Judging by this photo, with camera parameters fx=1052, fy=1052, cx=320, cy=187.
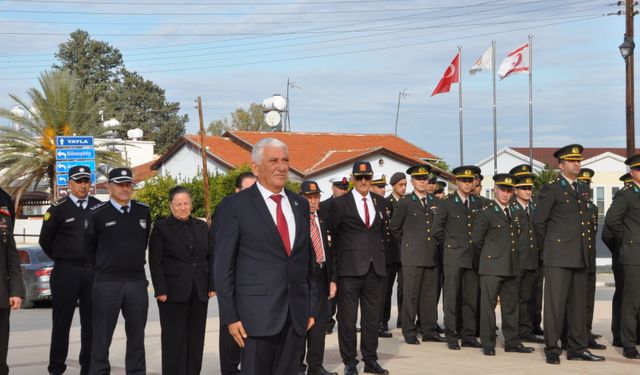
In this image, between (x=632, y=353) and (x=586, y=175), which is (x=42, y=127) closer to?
(x=586, y=175)

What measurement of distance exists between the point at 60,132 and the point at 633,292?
33.2 m

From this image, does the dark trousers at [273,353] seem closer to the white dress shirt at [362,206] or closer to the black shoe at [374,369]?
the black shoe at [374,369]

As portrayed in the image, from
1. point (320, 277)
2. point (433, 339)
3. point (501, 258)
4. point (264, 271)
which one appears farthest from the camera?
point (433, 339)

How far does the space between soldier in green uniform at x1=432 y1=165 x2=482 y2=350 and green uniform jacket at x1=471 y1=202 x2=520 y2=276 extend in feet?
1.83

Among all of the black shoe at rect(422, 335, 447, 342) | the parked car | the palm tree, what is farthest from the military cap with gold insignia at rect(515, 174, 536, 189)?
the palm tree

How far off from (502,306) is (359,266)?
106 inches

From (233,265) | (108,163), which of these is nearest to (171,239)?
(233,265)

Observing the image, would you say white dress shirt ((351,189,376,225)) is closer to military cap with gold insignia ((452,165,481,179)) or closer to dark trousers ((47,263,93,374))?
military cap with gold insignia ((452,165,481,179))

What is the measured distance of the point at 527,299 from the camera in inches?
547

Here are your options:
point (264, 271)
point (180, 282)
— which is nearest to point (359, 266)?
point (180, 282)

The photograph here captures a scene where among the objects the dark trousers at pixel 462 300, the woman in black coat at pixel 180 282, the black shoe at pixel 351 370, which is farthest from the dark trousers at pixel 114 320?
the dark trousers at pixel 462 300

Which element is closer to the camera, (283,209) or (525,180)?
(283,209)

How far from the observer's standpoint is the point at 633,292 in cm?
1223

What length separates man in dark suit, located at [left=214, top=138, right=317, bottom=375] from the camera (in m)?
6.79
